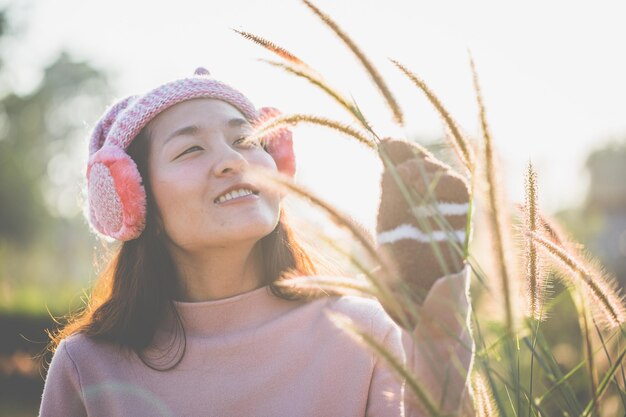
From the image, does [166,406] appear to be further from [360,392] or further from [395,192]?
[395,192]

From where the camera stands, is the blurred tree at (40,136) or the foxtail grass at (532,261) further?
the blurred tree at (40,136)

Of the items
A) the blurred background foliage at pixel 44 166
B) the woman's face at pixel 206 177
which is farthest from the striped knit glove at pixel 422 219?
the blurred background foliage at pixel 44 166

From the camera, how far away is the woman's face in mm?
2676

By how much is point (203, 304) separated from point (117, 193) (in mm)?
632

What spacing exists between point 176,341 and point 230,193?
0.78 metres

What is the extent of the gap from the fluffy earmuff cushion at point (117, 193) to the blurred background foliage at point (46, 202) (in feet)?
19.6

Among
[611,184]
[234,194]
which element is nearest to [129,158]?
[234,194]

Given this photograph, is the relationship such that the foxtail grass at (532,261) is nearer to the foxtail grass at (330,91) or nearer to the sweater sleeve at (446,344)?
the sweater sleeve at (446,344)

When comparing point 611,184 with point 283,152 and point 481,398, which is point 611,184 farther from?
point 481,398

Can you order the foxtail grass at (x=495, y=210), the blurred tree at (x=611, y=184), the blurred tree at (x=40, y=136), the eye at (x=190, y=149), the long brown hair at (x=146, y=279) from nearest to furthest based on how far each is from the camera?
the foxtail grass at (x=495, y=210) → the eye at (x=190, y=149) → the long brown hair at (x=146, y=279) → the blurred tree at (x=611, y=184) → the blurred tree at (x=40, y=136)

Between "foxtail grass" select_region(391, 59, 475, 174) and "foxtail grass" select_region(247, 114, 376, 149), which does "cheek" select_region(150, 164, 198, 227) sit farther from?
"foxtail grass" select_region(391, 59, 475, 174)

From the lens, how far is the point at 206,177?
273cm

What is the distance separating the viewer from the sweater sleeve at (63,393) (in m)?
2.94

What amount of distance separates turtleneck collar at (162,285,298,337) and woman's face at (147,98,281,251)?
320mm
